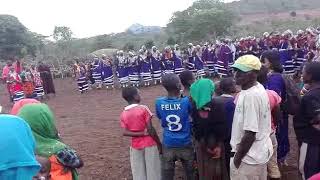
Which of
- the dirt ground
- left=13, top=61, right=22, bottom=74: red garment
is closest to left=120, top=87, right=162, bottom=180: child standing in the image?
the dirt ground

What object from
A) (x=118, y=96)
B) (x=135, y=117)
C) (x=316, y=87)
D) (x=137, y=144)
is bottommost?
(x=118, y=96)

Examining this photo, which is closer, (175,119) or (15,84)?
(175,119)

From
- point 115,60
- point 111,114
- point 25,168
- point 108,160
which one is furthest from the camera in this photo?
point 115,60

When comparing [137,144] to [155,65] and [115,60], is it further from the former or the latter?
[115,60]

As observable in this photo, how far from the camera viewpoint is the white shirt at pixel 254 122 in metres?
3.49

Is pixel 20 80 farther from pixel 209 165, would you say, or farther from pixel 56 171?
pixel 56 171

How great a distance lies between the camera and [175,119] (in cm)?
493

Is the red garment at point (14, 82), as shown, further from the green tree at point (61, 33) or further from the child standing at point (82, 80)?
the green tree at point (61, 33)

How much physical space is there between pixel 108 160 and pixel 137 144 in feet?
9.13

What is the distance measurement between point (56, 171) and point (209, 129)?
218cm

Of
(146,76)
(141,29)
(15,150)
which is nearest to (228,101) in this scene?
(15,150)

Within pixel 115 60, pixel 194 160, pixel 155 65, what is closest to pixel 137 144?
pixel 194 160

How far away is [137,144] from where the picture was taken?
5.19 m

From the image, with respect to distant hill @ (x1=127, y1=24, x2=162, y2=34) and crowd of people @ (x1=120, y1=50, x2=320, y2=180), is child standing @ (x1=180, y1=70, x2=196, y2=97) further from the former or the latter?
distant hill @ (x1=127, y1=24, x2=162, y2=34)
